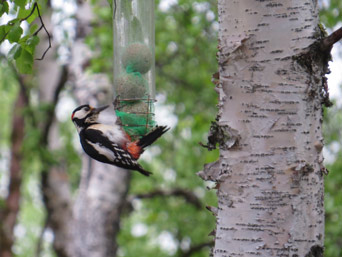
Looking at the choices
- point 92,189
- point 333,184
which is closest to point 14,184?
point 92,189

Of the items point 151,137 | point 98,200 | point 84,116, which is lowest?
point 98,200

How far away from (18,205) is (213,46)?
644 centimetres

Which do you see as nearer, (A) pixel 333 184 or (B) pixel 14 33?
(B) pixel 14 33

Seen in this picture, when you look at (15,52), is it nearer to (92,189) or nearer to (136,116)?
(136,116)

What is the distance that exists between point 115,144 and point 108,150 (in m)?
0.05

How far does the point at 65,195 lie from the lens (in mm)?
9609

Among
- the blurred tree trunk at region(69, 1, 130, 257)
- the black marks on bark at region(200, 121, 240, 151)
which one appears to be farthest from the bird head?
the blurred tree trunk at region(69, 1, 130, 257)

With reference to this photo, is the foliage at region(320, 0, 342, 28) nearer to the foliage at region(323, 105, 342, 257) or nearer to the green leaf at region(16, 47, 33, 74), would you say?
the foliage at region(323, 105, 342, 257)

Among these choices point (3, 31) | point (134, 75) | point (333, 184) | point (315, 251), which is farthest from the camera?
point (333, 184)

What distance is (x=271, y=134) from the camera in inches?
84.5

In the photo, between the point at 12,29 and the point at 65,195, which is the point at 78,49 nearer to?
the point at 65,195

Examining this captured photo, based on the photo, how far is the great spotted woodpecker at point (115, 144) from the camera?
3.08 m

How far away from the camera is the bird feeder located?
3.09 meters

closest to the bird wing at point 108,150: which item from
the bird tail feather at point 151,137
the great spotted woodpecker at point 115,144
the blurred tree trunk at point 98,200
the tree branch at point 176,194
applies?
the great spotted woodpecker at point 115,144
